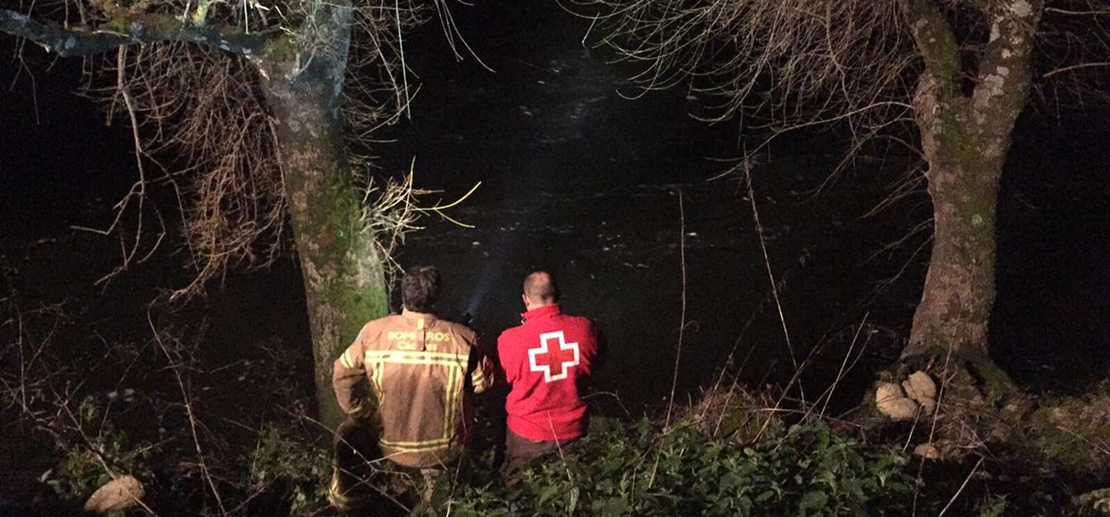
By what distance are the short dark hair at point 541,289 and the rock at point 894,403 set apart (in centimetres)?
272

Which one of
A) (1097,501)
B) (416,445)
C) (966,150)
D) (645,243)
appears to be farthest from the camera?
(645,243)

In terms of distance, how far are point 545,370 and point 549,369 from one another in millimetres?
19

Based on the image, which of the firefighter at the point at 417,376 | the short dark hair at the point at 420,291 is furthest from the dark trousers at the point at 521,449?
the short dark hair at the point at 420,291

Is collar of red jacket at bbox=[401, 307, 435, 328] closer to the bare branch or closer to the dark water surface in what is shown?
Answer: the bare branch

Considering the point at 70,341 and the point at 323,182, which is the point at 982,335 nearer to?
the point at 323,182

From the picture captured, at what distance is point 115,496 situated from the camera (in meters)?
4.65

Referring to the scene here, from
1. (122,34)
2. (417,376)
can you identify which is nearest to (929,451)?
(417,376)

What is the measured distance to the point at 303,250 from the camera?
18.2 feet

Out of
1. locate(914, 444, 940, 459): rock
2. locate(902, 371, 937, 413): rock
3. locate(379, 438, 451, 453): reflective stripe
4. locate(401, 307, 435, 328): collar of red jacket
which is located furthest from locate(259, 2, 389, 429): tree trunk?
locate(902, 371, 937, 413): rock

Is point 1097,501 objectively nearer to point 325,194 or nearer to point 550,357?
point 550,357

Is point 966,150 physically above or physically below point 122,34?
below

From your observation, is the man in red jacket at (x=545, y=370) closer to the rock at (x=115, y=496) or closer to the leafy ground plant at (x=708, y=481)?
the leafy ground plant at (x=708, y=481)

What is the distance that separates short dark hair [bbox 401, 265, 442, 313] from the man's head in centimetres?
42

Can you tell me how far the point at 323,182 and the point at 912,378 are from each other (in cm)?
426
